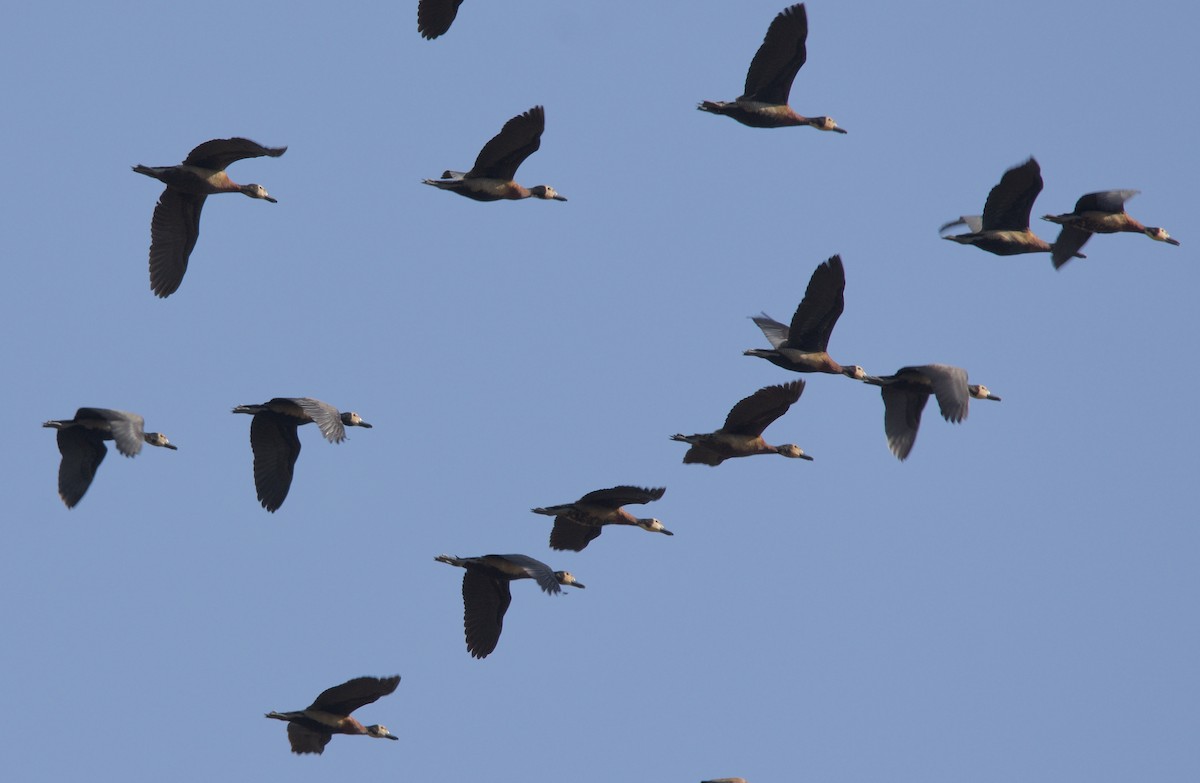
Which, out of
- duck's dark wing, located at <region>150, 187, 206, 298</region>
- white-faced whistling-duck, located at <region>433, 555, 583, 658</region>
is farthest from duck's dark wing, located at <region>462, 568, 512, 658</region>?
duck's dark wing, located at <region>150, 187, 206, 298</region>

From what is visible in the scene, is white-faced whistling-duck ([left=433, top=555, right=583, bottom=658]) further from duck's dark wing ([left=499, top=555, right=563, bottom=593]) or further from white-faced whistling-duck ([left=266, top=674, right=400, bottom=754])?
white-faced whistling-duck ([left=266, top=674, right=400, bottom=754])

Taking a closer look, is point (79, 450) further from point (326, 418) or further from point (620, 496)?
point (620, 496)

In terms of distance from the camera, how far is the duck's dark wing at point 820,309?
2809 cm

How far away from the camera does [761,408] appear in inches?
1133

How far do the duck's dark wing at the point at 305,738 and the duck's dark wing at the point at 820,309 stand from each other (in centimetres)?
884

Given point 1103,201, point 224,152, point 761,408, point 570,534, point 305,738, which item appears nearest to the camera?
point 305,738

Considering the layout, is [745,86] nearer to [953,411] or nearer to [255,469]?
[953,411]

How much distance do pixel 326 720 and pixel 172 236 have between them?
25.7ft

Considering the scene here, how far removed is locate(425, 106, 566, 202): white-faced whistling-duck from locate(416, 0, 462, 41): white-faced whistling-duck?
77.2 inches

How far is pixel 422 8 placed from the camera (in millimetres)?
29578

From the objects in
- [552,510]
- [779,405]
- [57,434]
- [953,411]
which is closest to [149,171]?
[57,434]

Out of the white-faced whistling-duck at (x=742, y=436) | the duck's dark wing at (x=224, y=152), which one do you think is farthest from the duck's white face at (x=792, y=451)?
the duck's dark wing at (x=224, y=152)

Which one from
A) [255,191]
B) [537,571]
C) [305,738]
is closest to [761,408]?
[537,571]

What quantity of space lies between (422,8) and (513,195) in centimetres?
308
